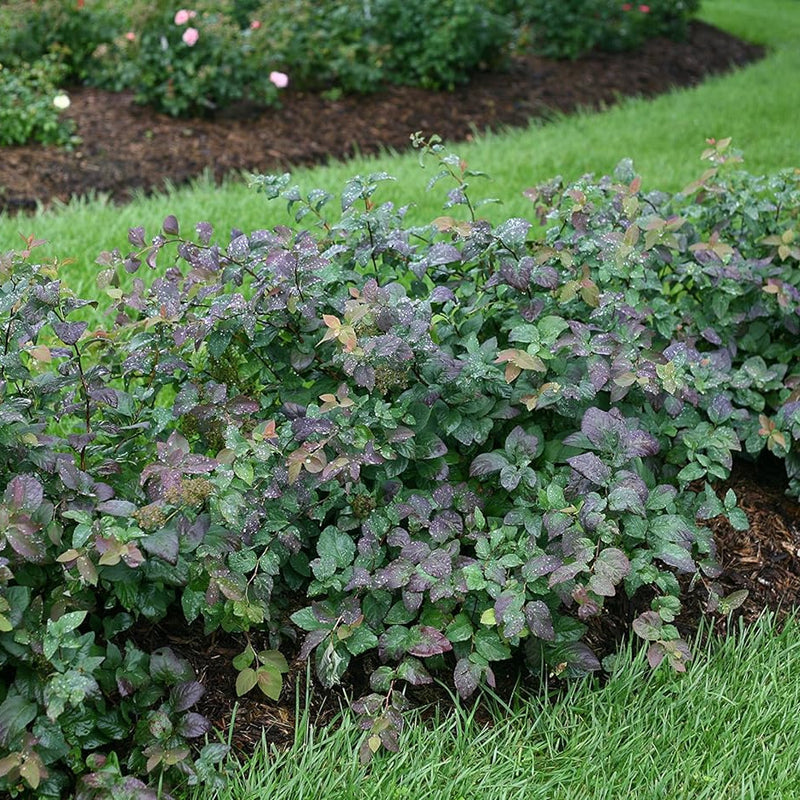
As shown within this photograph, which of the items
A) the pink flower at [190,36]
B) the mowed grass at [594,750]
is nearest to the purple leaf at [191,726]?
the mowed grass at [594,750]

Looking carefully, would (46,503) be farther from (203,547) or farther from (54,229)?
(54,229)

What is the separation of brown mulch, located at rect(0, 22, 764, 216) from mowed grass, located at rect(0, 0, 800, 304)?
0.81 feet

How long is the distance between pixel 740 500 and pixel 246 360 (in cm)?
148

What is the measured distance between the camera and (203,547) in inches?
81.5

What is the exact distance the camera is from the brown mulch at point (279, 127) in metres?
5.50

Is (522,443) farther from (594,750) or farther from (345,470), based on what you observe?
(594,750)

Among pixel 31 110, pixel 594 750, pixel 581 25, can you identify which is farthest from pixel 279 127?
pixel 594 750

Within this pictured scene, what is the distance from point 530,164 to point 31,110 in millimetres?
2831

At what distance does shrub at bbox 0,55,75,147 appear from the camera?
571 cm

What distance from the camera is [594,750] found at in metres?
2.18

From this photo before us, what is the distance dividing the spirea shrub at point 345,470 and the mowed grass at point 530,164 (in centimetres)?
108

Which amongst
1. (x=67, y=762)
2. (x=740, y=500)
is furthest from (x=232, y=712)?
(x=740, y=500)

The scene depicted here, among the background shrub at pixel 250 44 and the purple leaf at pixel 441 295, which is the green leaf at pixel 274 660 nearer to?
the purple leaf at pixel 441 295

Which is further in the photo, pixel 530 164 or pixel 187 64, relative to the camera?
pixel 187 64
